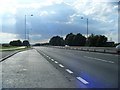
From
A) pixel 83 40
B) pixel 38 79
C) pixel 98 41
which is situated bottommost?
pixel 38 79

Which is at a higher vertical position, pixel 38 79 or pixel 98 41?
pixel 98 41

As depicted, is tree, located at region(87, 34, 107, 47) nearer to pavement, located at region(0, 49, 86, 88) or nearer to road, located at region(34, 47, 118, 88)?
road, located at region(34, 47, 118, 88)

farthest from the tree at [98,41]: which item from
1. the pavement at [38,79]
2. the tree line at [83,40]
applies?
the pavement at [38,79]

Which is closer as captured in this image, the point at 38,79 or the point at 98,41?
the point at 38,79

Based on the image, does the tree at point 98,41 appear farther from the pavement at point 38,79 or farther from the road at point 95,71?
the pavement at point 38,79

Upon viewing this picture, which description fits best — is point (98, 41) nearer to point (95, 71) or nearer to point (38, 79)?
point (95, 71)

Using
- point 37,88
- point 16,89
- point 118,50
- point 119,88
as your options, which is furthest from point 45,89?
point 118,50

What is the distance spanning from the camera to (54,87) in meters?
6.38

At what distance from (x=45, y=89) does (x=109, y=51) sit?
2453 centimetres

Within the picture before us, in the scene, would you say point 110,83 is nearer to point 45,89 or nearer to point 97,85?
point 97,85

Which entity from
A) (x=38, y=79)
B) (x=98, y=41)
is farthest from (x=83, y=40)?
(x=38, y=79)

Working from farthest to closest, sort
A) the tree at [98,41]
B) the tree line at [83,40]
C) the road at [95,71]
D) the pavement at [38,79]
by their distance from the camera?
the tree line at [83,40] < the tree at [98,41] < the road at [95,71] < the pavement at [38,79]

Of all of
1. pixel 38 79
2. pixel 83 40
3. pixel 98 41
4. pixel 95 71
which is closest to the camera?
pixel 38 79

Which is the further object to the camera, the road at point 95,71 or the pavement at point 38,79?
the road at point 95,71
